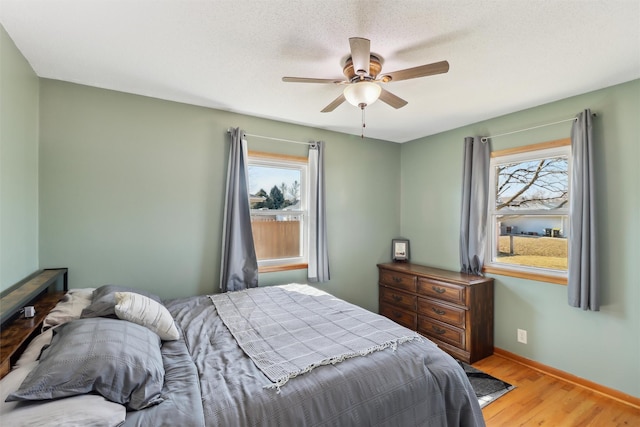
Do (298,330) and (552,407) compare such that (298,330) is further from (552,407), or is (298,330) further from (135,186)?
(552,407)

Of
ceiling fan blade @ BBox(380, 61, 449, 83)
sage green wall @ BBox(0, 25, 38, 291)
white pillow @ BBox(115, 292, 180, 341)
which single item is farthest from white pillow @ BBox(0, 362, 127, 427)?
ceiling fan blade @ BBox(380, 61, 449, 83)

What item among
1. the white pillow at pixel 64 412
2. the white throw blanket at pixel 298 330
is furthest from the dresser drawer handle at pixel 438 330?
the white pillow at pixel 64 412

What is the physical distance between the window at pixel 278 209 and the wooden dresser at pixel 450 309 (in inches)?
54.1

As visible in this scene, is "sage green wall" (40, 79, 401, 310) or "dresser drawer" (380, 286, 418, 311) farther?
"dresser drawer" (380, 286, 418, 311)

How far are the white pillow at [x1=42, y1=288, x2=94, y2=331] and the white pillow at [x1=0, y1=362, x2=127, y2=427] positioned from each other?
2.19ft

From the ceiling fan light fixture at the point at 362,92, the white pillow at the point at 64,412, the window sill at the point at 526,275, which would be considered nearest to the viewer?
the white pillow at the point at 64,412

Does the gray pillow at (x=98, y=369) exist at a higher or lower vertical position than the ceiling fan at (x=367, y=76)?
lower

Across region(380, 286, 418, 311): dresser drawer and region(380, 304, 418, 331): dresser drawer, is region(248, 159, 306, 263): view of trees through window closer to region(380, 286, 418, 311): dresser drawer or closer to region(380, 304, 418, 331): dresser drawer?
region(380, 286, 418, 311): dresser drawer

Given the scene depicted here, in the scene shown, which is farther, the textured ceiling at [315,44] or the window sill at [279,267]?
the window sill at [279,267]

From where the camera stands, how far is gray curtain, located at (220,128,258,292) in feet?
9.34

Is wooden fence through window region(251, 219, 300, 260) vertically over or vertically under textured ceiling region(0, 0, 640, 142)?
under

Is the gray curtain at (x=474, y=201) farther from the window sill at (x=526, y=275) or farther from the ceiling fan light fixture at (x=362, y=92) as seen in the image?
the ceiling fan light fixture at (x=362, y=92)

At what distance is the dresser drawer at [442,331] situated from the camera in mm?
2951

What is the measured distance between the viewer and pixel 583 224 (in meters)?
2.36
